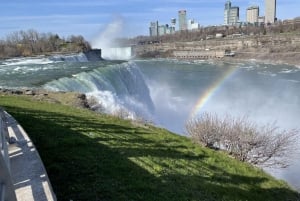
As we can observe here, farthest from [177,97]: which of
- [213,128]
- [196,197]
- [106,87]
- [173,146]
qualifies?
[196,197]

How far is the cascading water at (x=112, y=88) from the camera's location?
17969mm

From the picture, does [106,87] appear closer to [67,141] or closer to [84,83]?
[84,83]

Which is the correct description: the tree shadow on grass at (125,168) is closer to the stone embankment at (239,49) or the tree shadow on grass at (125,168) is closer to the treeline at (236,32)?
the stone embankment at (239,49)

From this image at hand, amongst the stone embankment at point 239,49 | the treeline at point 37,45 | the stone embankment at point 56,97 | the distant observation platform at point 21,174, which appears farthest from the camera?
the stone embankment at point 239,49

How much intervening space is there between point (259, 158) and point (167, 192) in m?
7.76

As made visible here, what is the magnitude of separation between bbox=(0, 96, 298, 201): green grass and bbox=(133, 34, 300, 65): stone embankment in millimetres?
80300

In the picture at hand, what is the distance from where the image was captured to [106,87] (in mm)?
21938

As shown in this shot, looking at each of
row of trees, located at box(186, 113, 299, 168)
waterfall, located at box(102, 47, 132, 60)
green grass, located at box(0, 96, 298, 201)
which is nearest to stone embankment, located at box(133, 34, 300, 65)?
waterfall, located at box(102, 47, 132, 60)

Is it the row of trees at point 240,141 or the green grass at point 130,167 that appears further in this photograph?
the row of trees at point 240,141

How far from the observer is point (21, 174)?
4652mm

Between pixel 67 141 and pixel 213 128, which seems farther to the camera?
pixel 213 128

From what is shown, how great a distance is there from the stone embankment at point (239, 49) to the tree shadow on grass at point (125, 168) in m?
80.8

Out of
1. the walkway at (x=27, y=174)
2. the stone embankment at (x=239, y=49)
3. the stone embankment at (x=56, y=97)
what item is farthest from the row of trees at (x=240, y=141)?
the stone embankment at (x=239, y=49)

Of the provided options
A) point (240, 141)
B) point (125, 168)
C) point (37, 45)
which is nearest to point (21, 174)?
point (125, 168)
